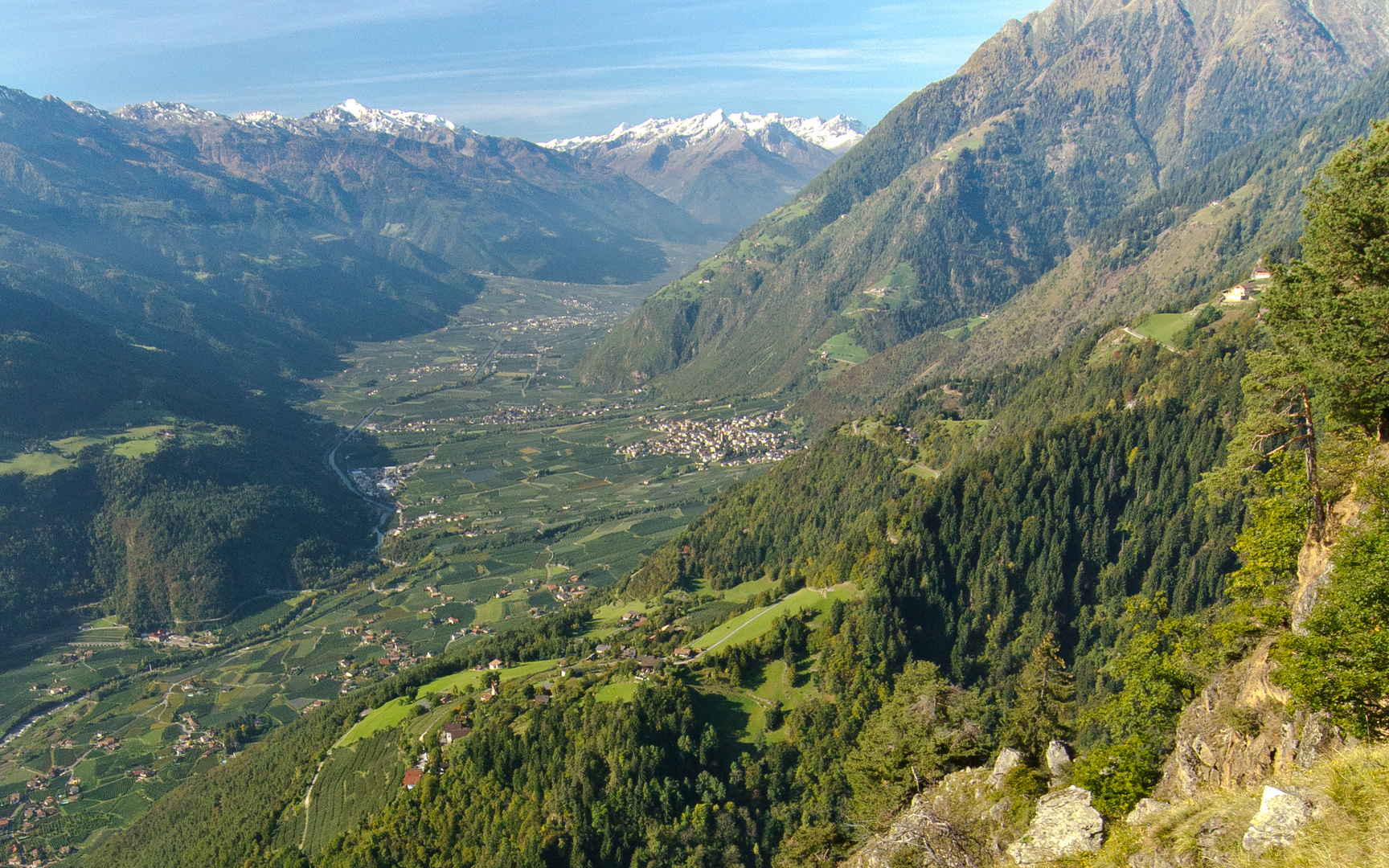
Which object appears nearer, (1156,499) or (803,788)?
(803,788)

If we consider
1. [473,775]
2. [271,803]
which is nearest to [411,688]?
[271,803]

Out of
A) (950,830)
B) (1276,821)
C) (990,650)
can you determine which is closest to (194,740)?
(990,650)

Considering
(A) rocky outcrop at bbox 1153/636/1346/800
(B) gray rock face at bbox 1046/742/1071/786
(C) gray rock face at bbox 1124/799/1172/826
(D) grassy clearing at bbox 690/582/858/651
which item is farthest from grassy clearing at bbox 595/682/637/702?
(C) gray rock face at bbox 1124/799/1172/826

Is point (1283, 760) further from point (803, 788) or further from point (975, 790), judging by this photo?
point (803, 788)

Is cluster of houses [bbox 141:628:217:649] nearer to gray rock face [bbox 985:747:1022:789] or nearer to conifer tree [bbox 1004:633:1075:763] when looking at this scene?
conifer tree [bbox 1004:633:1075:763]

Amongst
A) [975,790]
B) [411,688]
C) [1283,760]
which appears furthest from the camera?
[411,688]

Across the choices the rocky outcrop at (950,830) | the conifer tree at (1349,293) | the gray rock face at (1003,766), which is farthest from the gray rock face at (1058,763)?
the conifer tree at (1349,293)

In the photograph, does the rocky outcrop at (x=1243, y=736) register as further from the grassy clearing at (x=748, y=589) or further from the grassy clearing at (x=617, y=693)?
the grassy clearing at (x=748, y=589)
